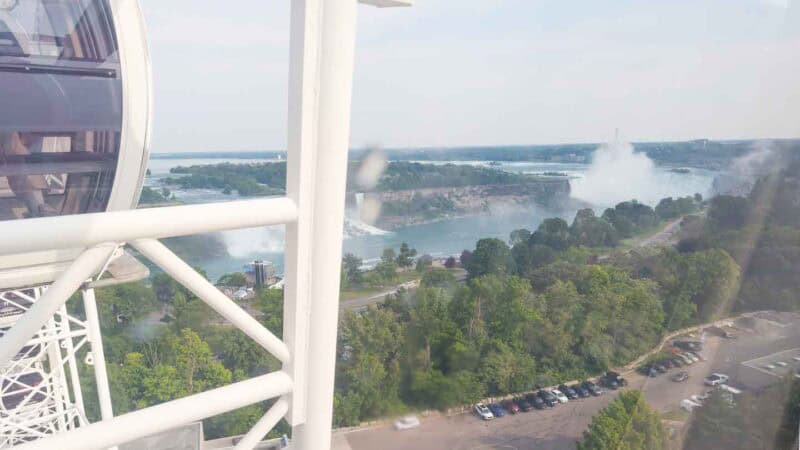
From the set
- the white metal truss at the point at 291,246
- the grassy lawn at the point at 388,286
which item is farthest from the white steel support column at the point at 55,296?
the grassy lawn at the point at 388,286

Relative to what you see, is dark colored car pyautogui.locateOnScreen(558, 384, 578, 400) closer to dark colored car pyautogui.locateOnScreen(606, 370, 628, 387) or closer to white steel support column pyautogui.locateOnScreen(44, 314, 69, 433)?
dark colored car pyautogui.locateOnScreen(606, 370, 628, 387)

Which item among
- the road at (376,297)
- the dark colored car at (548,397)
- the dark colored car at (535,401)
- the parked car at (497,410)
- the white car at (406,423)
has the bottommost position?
the white car at (406,423)

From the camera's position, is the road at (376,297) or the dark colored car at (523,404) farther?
the road at (376,297)

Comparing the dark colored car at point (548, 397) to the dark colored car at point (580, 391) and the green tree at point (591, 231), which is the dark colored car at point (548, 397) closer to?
the dark colored car at point (580, 391)

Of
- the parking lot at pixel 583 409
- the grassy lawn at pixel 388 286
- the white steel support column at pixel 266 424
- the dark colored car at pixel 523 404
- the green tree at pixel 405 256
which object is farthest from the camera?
the green tree at pixel 405 256

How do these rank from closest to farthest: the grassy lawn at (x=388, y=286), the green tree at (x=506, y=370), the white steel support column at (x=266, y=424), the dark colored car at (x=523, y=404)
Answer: the white steel support column at (x=266, y=424) → the dark colored car at (x=523, y=404) → the green tree at (x=506, y=370) → the grassy lawn at (x=388, y=286)

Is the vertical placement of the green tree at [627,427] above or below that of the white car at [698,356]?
below
